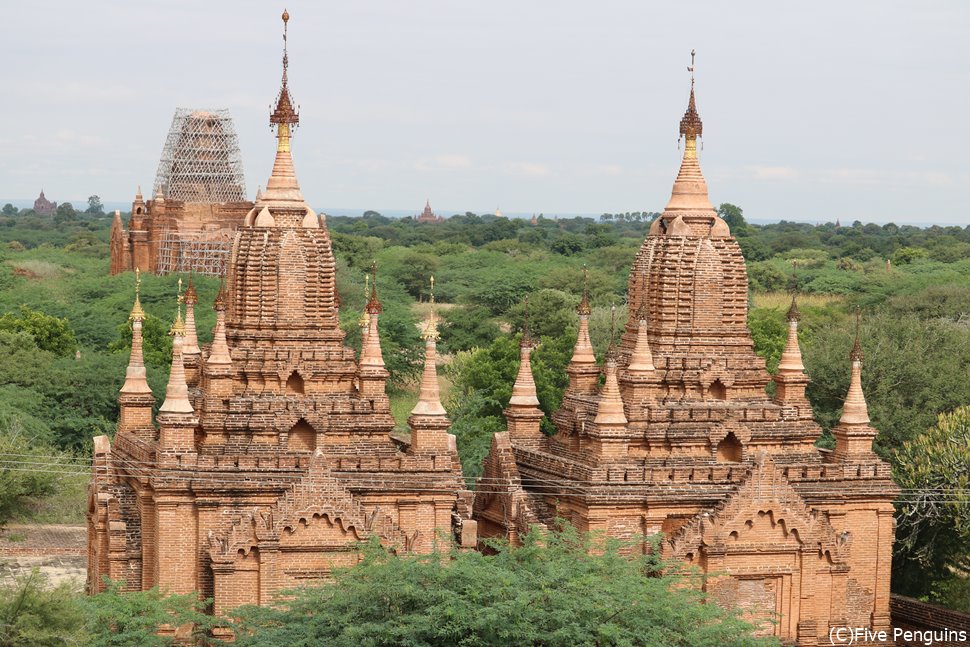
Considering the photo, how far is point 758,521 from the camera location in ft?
104

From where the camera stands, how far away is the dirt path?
140 ft

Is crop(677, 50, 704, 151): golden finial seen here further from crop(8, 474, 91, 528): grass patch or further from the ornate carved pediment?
crop(8, 474, 91, 528): grass patch

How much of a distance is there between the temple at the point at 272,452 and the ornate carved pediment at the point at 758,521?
3950 mm

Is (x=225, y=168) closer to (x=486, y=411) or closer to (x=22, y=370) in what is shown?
(x=22, y=370)

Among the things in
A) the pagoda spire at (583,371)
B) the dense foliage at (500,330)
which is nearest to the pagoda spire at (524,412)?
the pagoda spire at (583,371)

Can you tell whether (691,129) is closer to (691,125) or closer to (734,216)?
(691,125)

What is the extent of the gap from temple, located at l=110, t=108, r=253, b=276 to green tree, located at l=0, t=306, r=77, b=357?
19.1 meters

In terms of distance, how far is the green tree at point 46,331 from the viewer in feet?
237

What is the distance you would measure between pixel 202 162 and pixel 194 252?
244 inches

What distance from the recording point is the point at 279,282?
33.4 m

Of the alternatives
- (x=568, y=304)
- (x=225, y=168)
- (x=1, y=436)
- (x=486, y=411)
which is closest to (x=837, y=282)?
(x=568, y=304)

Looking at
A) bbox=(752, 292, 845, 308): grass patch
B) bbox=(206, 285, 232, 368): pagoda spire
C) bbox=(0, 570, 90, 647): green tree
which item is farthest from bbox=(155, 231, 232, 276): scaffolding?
bbox=(0, 570, 90, 647): green tree

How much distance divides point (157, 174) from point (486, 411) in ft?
158

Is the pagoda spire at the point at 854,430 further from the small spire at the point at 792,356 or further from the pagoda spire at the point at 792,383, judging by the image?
the small spire at the point at 792,356
